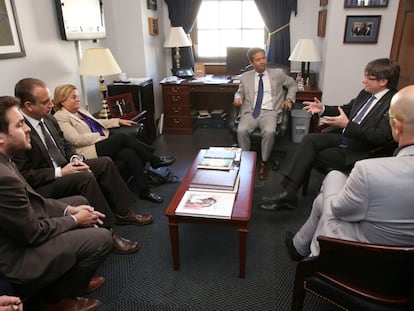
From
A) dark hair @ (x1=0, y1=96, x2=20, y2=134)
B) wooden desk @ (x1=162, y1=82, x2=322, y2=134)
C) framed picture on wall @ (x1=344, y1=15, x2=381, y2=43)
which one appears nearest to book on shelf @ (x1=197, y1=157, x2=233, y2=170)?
dark hair @ (x1=0, y1=96, x2=20, y2=134)

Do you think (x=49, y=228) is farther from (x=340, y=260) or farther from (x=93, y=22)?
(x=93, y=22)

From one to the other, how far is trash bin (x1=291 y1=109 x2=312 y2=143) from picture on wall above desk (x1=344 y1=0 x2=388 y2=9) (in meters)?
1.18

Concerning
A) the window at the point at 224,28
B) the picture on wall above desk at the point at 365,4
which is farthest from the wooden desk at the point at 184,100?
the picture on wall above desk at the point at 365,4

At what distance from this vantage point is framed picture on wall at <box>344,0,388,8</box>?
3287mm

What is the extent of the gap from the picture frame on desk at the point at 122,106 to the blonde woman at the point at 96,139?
0.49m

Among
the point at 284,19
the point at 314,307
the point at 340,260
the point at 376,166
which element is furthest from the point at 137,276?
the point at 284,19

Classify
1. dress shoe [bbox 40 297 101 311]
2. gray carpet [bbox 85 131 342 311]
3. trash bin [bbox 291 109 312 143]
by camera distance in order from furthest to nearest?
trash bin [bbox 291 109 312 143] → gray carpet [bbox 85 131 342 311] → dress shoe [bbox 40 297 101 311]

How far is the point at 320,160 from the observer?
98.5 inches

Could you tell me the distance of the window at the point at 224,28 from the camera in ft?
15.0

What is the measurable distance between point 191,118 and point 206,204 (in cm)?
266

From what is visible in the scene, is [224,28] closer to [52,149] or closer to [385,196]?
[52,149]

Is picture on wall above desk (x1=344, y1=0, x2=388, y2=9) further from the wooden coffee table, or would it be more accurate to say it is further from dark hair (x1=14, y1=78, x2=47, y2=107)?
dark hair (x1=14, y1=78, x2=47, y2=107)

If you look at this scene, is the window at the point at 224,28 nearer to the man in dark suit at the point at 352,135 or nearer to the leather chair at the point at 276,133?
the leather chair at the point at 276,133

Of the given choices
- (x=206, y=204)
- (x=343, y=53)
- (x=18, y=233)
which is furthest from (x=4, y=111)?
(x=343, y=53)
